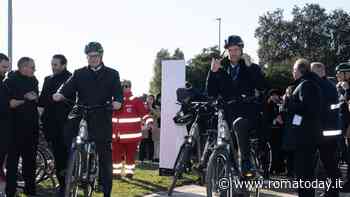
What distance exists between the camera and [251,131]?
7953 mm

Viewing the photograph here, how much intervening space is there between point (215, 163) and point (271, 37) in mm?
76914

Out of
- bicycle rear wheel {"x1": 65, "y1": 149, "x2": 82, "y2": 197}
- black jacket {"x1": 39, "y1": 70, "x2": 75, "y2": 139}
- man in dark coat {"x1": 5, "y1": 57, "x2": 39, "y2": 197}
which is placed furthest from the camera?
black jacket {"x1": 39, "y1": 70, "x2": 75, "y2": 139}

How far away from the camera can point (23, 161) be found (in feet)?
29.8

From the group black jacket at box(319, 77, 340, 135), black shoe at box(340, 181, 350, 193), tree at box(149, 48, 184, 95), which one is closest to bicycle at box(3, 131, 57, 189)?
black jacket at box(319, 77, 340, 135)

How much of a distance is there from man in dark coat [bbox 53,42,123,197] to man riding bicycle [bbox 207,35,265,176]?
133cm

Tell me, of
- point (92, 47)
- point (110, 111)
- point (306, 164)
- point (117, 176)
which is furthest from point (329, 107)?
point (117, 176)

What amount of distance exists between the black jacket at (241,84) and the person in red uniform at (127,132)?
3652 mm

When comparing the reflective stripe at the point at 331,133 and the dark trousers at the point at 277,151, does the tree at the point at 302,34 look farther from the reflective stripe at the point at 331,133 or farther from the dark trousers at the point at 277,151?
the reflective stripe at the point at 331,133

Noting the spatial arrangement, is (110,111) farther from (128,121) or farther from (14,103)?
(128,121)

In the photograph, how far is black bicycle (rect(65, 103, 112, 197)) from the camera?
7.28 meters

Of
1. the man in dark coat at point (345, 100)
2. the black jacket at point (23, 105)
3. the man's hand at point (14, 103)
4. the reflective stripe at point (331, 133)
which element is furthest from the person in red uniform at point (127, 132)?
the reflective stripe at point (331, 133)

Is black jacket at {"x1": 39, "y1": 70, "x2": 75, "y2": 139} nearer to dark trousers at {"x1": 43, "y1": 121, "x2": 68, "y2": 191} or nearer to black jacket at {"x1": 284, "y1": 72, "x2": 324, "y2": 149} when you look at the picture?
dark trousers at {"x1": 43, "y1": 121, "x2": 68, "y2": 191}

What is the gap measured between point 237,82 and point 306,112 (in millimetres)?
989

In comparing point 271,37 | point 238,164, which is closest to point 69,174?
point 238,164
